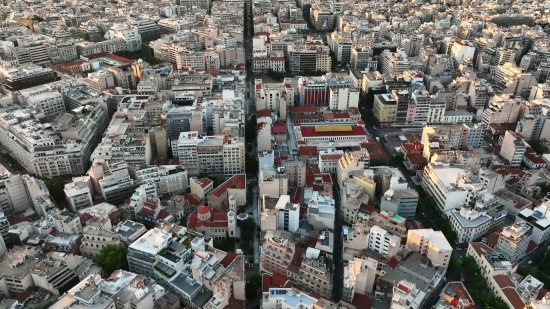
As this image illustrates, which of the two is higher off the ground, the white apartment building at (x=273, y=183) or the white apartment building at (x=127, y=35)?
the white apartment building at (x=127, y=35)

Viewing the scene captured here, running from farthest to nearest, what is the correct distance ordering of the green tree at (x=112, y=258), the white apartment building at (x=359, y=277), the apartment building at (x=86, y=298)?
the green tree at (x=112, y=258) < the white apartment building at (x=359, y=277) < the apartment building at (x=86, y=298)

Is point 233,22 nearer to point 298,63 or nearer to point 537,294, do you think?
point 298,63

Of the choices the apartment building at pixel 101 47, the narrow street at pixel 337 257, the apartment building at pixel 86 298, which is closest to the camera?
the apartment building at pixel 86 298

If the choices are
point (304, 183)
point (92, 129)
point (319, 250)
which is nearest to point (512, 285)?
point (319, 250)

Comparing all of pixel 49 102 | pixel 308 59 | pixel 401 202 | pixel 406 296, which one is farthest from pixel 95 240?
pixel 308 59

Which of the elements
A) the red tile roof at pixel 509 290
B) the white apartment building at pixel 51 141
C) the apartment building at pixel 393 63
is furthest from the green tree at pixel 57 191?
the apartment building at pixel 393 63

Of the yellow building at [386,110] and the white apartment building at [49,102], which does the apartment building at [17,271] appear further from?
the yellow building at [386,110]

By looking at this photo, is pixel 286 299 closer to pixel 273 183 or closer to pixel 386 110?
pixel 273 183
